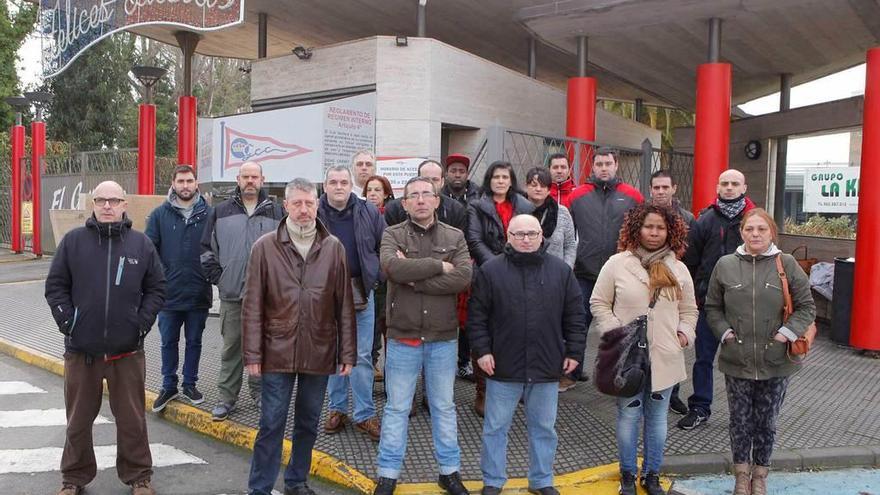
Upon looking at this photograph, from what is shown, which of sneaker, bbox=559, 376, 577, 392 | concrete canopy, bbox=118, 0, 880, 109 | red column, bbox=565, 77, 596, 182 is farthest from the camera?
red column, bbox=565, 77, 596, 182

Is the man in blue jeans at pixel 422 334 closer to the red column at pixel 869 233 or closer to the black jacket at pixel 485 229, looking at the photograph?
A: the black jacket at pixel 485 229

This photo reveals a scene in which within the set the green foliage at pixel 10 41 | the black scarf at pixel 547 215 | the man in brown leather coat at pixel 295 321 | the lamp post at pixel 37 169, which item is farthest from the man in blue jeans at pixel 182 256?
the green foliage at pixel 10 41

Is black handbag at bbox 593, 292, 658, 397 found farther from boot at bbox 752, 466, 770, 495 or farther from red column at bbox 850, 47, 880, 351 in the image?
red column at bbox 850, 47, 880, 351

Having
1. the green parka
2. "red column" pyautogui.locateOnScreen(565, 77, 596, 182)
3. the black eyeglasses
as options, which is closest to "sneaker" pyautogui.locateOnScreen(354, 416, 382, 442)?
the black eyeglasses

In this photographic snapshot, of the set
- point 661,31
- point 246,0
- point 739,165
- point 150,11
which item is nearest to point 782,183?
point 739,165

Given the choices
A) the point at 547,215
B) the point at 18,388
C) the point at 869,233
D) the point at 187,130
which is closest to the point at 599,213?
the point at 547,215

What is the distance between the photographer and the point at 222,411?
18.1 feet

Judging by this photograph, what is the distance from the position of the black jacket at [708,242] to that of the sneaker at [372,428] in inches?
106

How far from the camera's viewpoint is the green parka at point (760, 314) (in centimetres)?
420

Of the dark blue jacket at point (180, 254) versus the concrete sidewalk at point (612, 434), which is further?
the dark blue jacket at point (180, 254)

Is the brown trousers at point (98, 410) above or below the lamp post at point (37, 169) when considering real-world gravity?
below

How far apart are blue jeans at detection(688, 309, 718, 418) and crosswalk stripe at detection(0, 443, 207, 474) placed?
12.4 feet

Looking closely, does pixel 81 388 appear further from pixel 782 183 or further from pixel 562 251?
pixel 782 183

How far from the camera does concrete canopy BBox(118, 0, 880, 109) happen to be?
977 centimetres
